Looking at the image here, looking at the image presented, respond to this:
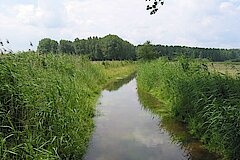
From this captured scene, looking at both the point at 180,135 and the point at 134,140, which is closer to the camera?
the point at 134,140

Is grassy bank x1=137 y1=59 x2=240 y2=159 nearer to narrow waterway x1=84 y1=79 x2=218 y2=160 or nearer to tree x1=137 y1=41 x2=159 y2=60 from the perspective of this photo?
narrow waterway x1=84 y1=79 x2=218 y2=160

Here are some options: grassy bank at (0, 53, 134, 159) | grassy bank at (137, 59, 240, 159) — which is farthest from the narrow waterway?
grassy bank at (0, 53, 134, 159)

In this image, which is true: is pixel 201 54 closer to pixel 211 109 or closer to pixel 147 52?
pixel 147 52

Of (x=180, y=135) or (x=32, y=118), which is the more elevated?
(x=32, y=118)

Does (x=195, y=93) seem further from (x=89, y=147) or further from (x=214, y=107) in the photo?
(x=89, y=147)

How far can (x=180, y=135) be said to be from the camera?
33.2 ft

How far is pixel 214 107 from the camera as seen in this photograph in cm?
812

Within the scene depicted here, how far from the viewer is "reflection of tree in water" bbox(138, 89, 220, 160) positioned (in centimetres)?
823

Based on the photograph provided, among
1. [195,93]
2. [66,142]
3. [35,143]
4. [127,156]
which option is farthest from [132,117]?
[35,143]

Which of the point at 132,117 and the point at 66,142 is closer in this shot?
the point at 66,142

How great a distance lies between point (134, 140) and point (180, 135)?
1.59 m

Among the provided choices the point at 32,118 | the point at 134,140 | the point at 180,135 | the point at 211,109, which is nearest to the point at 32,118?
the point at 32,118

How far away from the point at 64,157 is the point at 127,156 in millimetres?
1954

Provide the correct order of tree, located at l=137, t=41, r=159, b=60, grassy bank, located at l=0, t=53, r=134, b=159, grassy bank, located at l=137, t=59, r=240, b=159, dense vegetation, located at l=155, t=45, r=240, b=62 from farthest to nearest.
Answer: tree, located at l=137, t=41, r=159, b=60 → dense vegetation, located at l=155, t=45, r=240, b=62 → grassy bank, located at l=137, t=59, r=240, b=159 → grassy bank, located at l=0, t=53, r=134, b=159
